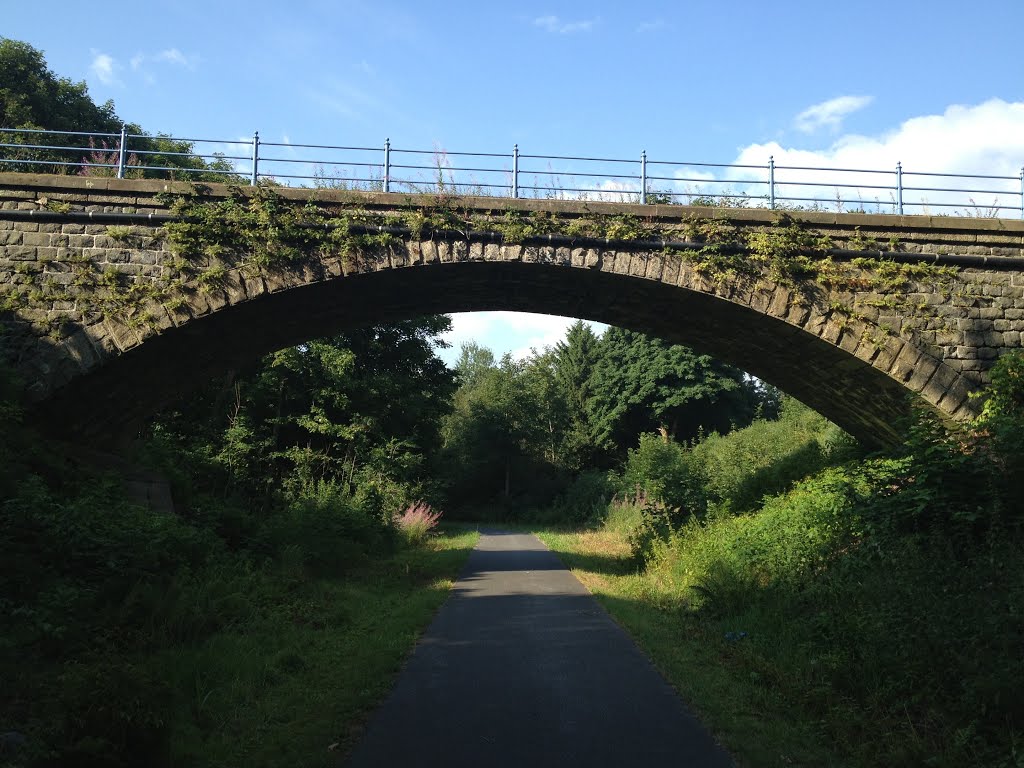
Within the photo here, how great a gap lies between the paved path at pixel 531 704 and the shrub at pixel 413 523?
9.78 metres

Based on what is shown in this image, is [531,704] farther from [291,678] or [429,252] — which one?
[429,252]

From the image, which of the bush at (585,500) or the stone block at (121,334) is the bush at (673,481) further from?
the bush at (585,500)

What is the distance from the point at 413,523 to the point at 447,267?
10654 millimetres

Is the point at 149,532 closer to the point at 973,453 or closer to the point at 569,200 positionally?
the point at 569,200

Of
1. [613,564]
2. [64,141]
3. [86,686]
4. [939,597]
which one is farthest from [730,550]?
[64,141]

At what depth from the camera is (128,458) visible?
43.6 ft

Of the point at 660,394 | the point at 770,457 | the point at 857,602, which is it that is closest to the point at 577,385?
the point at 660,394

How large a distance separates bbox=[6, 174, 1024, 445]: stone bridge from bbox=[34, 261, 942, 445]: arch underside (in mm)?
73

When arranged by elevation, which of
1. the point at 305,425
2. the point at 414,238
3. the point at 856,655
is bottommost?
the point at 856,655

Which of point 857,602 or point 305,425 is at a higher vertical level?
point 305,425

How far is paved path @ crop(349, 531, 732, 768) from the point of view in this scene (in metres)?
4.63

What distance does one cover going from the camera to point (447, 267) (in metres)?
11.6

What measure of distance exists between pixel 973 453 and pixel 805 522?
2.34 metres

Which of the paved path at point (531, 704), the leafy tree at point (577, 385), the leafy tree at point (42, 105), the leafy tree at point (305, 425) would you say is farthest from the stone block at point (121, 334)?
the leafy tree at point (577, 385)
